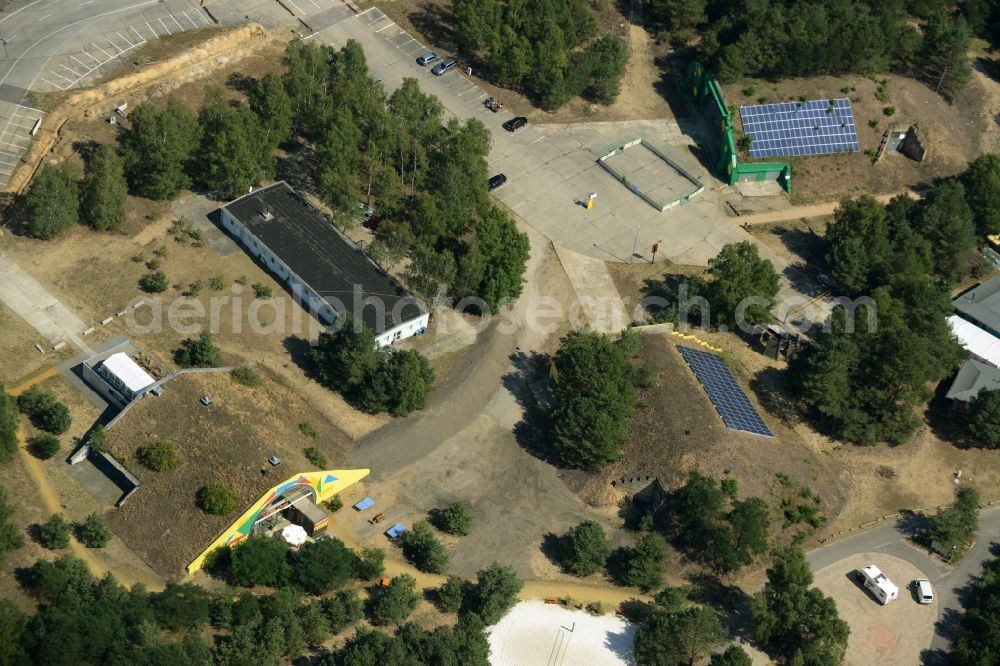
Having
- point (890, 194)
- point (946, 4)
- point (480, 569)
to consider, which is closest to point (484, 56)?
point (890, 194)

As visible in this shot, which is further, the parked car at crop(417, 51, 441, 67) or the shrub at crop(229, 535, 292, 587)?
the parked car at crop(417, 51, 441, 67)

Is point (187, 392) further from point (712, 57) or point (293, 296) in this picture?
point (712, 57)

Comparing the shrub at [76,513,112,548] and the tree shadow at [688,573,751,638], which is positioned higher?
the shrub at [76,513,112,548]

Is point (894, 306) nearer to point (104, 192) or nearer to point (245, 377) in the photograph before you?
point (245, 377)

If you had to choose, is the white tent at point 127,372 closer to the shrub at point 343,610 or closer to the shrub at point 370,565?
the shrub at point 370,565

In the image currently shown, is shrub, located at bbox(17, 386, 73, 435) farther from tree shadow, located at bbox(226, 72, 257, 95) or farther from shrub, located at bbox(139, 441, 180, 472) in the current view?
tree shadow, located at bbox(226, 72, 257, 95)

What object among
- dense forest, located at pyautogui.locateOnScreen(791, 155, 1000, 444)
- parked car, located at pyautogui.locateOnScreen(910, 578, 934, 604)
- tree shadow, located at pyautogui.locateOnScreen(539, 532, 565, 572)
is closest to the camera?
tree shadow, located at pyautogui.locateOnScreen(539, 532, 565, 572)

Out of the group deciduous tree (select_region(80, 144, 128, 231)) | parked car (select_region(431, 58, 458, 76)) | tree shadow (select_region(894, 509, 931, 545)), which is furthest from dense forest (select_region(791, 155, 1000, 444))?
deciduous tree (select_region(80, 144, 128, 231))
